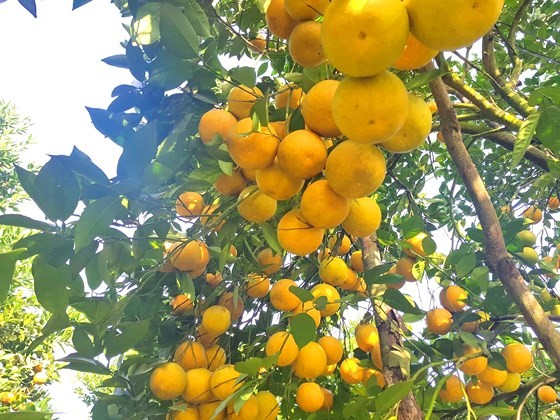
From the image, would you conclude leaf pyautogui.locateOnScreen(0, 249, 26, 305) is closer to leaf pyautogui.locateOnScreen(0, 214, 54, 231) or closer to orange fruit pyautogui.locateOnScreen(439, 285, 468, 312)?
leaf pyautogui.locateOnScreen(0, 214, 54, 231)

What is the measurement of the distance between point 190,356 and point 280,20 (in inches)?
44.6

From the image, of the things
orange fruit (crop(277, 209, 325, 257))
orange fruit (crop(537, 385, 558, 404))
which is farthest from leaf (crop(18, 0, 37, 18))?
orange fruit (crop(537, 385, 558, 404))

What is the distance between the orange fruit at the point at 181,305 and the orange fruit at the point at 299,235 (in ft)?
3.08

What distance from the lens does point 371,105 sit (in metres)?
0.77

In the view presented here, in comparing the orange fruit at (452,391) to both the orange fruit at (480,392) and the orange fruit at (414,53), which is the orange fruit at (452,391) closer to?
the orange fruit at (480,392)

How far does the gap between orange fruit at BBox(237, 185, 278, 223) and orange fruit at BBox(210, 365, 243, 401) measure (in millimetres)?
541

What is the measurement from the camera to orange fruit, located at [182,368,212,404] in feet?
5.14

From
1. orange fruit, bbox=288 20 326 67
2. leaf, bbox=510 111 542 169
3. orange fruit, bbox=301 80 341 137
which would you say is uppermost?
orange fruit, bbox=288 20 326 67

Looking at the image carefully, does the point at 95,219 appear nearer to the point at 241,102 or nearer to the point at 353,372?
the point at 241,102

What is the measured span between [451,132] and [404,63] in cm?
64

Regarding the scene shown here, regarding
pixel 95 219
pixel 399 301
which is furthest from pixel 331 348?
pixel 95 219

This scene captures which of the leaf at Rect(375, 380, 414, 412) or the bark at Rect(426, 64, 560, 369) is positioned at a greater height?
the bark at Rect(426, 64, 560, 369)

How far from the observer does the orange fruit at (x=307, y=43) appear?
1128 millimetres

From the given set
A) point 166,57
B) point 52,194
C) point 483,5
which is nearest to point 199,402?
point 52,194
